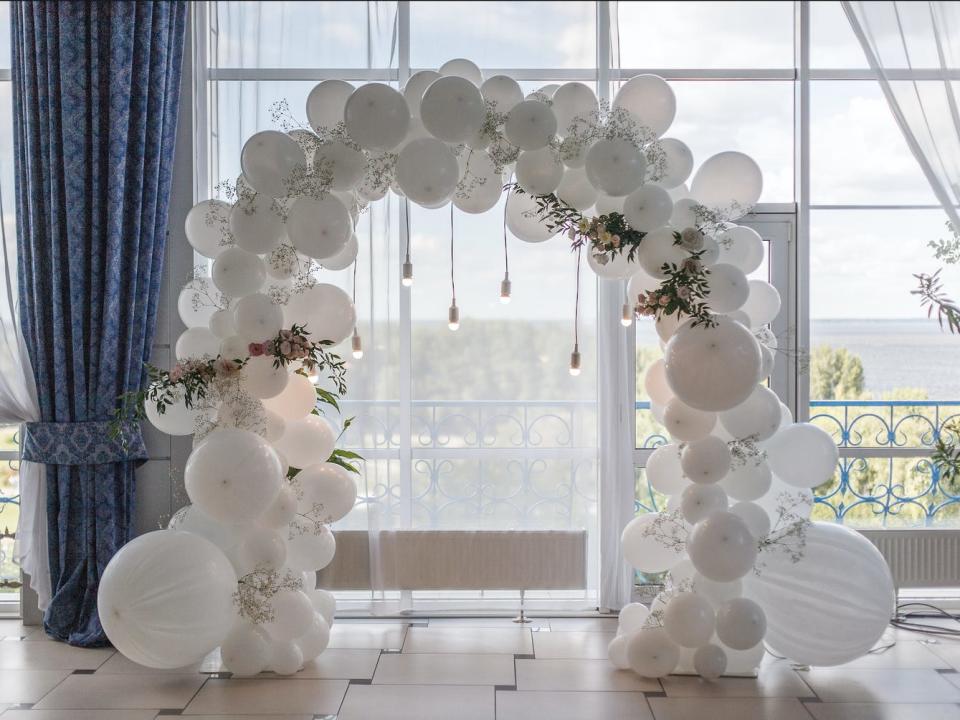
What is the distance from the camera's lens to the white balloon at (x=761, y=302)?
3.93 m

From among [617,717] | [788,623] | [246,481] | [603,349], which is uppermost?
[603,349]

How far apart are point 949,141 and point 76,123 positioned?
4.48 metres

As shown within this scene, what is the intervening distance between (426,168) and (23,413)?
8.54 ft

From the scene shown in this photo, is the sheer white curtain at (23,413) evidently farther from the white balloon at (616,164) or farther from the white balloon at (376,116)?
the white balloon at (616,164)

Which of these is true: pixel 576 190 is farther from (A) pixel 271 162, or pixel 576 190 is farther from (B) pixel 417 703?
(B) pixel 417 703

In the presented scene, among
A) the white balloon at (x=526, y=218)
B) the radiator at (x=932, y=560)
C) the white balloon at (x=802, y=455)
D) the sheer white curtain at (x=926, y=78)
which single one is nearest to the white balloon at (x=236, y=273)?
the white balloon at (x=526, y=218)

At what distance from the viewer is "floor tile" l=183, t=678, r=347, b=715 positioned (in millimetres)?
3615

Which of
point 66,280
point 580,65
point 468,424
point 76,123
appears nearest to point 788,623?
point 468,424

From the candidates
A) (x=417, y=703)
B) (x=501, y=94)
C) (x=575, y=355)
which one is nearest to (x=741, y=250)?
(x=575, y=355)

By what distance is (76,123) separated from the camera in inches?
181

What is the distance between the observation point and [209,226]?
12.7 feet

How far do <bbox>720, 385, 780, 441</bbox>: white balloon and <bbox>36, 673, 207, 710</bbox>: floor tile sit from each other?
2.54m

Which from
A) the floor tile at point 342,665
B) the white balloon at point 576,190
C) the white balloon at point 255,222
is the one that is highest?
the white balloon at point 576,190

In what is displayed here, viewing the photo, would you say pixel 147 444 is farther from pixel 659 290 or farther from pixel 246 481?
pixel 659 290
